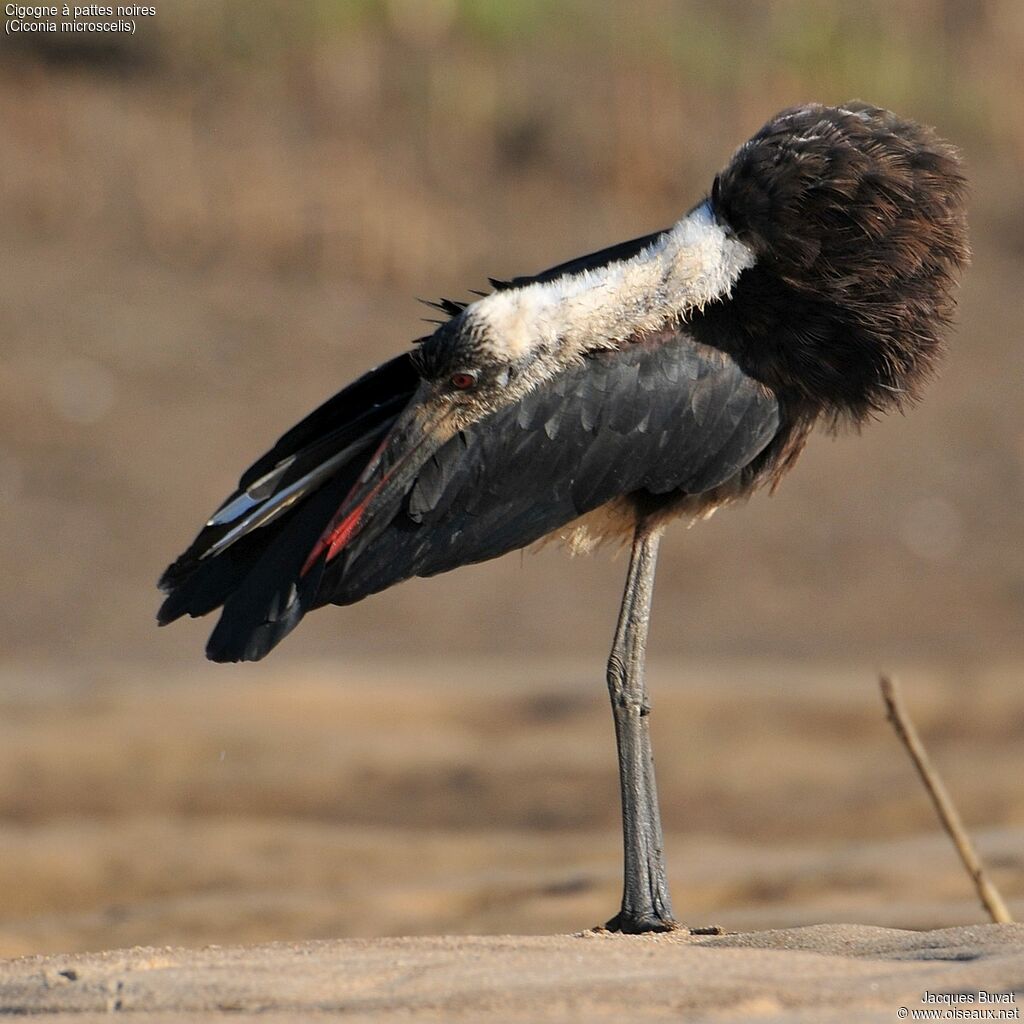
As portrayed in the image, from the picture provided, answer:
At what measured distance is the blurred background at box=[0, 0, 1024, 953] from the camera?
9062mm

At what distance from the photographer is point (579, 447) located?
232 inches

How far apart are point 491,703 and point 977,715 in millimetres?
2802

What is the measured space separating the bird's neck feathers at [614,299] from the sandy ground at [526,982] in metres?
1.89

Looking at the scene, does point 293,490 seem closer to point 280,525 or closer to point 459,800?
point 280,525

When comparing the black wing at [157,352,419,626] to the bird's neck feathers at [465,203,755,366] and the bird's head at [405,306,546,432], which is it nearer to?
the bird's head at [405,306,546,432]

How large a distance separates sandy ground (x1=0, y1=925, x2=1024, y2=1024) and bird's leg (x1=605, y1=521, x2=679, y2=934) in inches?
45.9

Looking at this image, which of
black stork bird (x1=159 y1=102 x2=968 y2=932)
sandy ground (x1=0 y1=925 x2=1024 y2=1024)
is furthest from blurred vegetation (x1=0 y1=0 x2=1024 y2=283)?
sandy ground (x1=0 y1=925 x2=1024 y2=1024)

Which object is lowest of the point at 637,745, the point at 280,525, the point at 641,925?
the point at 641,925

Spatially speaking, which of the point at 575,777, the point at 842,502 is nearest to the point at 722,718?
the point at 575,777

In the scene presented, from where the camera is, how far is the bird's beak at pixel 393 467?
228 inches

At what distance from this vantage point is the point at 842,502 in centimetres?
1527

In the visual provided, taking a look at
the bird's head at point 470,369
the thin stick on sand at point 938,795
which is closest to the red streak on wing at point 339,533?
the bird's head at point 470,369

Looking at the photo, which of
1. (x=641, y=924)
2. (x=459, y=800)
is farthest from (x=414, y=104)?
(x=641, y=924)

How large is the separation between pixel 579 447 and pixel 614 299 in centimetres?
46
